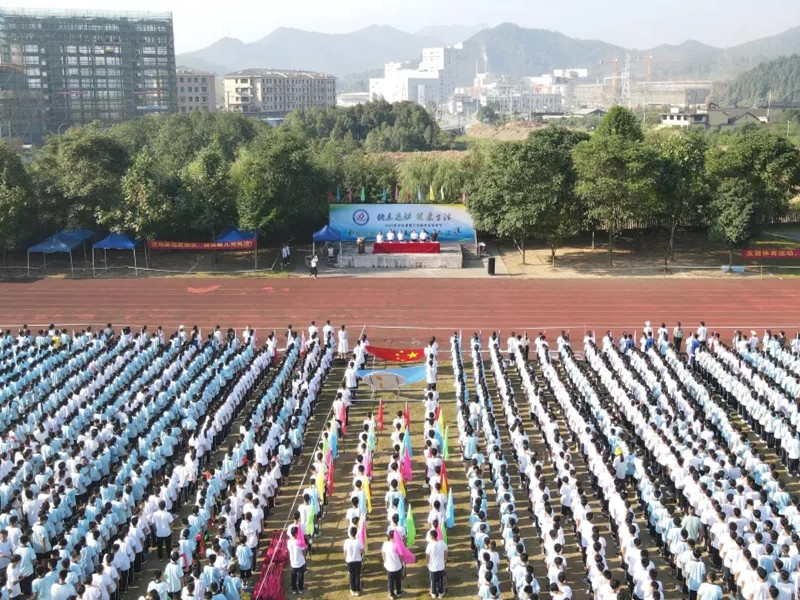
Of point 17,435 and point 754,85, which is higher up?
point 754,85

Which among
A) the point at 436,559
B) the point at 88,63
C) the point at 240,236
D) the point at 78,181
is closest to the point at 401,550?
the point at 436,559

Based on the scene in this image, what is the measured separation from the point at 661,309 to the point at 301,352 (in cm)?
1140

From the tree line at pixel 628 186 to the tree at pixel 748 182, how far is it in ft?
0.12

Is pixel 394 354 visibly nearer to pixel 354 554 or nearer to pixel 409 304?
pixel 409 304

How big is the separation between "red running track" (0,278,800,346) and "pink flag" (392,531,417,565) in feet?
38.4

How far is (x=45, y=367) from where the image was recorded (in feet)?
59.5

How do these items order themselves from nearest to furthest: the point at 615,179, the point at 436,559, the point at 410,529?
the point at 436,559 → the point at 410,529 → the point at 615,179

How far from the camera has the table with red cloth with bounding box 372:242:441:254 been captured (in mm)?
32000

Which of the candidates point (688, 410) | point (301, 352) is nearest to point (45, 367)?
point (301, 352)

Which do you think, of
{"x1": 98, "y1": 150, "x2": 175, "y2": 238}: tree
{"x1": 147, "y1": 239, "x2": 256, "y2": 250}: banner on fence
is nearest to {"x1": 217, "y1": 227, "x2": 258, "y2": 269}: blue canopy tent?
{"x1": 147, "y1": 239, "x2": 256, "y2": 250}: banner on fence

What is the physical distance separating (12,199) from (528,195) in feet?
60.4

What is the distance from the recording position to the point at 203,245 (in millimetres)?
31844

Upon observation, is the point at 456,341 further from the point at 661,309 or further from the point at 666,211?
the point at 666,211

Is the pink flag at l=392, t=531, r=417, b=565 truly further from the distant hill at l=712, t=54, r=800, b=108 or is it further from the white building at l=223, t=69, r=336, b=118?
the distant hill at l=712, t=54, r=800, b=108
